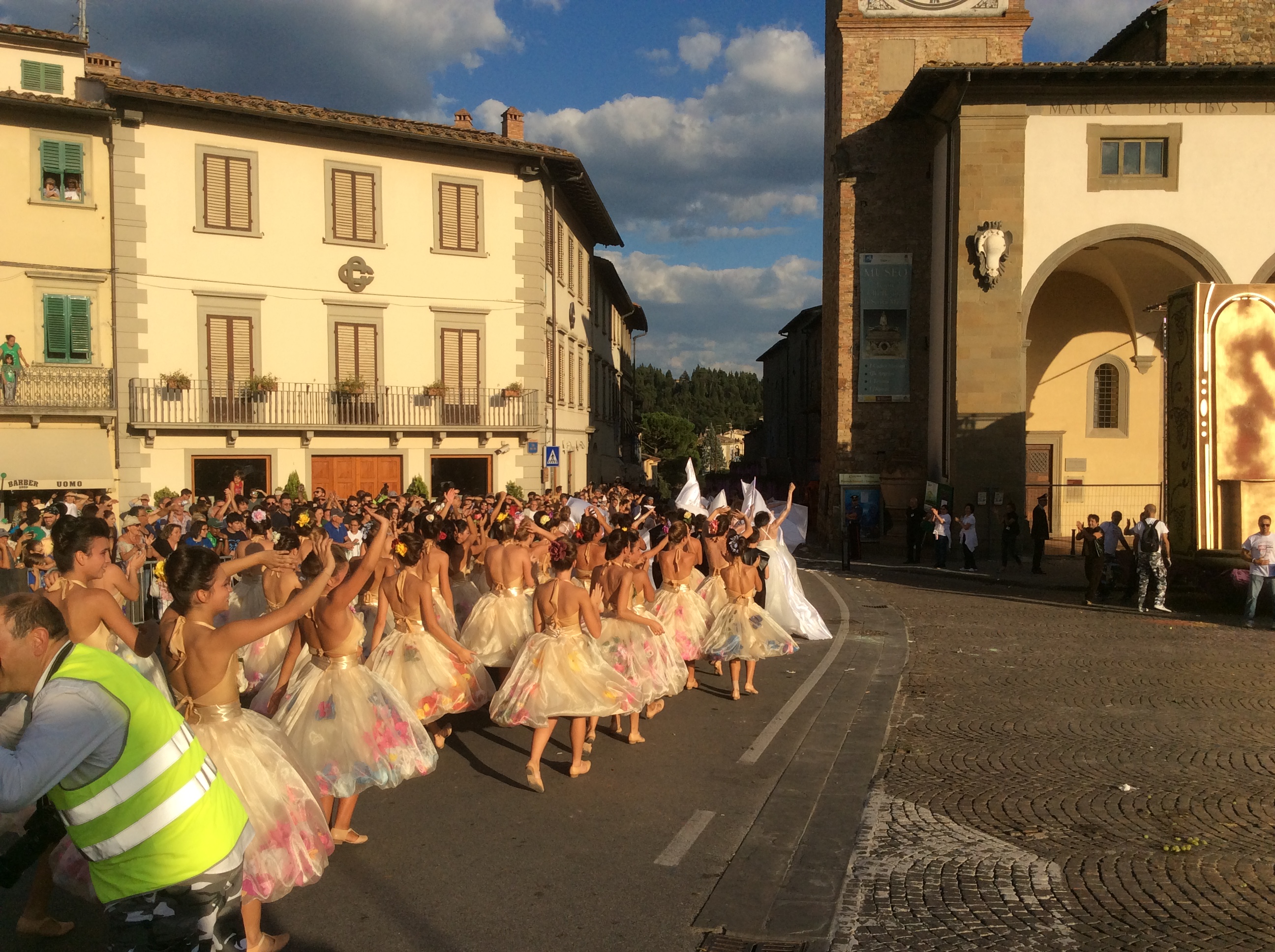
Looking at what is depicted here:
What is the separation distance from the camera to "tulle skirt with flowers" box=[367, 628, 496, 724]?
764 cm

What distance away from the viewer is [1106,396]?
108ft

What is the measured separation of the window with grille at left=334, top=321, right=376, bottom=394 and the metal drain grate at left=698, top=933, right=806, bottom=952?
2257 centimetres

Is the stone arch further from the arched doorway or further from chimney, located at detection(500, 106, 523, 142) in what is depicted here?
chimney, located at detection(500, 106, 523, 142)

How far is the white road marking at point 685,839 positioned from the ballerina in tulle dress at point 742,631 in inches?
127

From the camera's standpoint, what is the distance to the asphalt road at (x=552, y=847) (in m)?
4.88

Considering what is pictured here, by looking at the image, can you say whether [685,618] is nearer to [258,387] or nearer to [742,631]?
[742,631]

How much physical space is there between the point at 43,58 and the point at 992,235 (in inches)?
909

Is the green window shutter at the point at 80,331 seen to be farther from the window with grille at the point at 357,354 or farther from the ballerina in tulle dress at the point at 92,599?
the ballerina in tulle dress at the point at 92,599

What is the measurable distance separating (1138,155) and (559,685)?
24754 millimetres

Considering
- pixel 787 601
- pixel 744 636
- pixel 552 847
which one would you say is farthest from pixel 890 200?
pixel 552 847

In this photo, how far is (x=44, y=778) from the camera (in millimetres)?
2674

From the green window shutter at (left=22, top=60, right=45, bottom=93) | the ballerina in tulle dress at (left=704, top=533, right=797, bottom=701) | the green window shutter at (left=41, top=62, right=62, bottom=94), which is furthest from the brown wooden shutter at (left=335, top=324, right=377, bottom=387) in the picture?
the ballerina in tulle dress at (left=704, top=533, right=797, bottom=701)

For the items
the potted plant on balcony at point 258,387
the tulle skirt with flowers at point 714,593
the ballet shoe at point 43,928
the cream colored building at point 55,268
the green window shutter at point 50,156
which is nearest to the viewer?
the ballet shoe at point 43,928

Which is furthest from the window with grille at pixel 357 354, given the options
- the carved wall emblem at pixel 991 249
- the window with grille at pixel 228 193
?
the carved wall emblem at pixel 991 249
